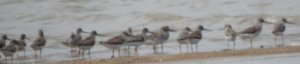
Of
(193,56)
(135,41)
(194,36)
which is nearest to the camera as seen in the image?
(193,56)

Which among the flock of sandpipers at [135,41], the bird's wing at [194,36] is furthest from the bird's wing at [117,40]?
the bird's wing at [194,36]

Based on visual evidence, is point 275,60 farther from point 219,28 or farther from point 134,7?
point 134,7

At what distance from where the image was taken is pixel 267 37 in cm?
2309

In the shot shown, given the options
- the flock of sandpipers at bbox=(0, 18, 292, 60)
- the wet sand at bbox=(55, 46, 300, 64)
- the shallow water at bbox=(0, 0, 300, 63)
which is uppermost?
the shallow water at bbox=(0, 0, 300, 63)

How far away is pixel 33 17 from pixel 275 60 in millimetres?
18941

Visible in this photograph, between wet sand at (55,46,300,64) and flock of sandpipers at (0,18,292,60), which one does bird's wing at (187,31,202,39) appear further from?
wet sand at (55,46,300,64)

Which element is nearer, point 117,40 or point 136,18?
point 117,40

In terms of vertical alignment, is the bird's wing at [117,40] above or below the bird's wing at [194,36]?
below

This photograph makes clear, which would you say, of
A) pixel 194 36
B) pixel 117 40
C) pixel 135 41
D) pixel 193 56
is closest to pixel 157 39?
pixel 135 41

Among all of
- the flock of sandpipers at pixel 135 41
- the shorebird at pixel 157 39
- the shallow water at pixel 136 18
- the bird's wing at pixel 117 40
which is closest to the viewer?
the bird's wing at pixel 117 40

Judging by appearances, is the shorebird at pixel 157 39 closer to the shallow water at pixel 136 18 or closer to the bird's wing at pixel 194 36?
the shallow water at pixel 136 18

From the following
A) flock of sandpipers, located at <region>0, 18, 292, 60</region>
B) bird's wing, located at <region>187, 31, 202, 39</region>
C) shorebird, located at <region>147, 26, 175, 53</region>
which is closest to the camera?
flock of sandpipers, located at <region>0, 18, 292, 60</region>

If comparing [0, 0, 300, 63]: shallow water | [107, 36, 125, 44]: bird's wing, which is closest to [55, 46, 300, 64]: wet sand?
[107, 36, 125, 44]: bird's wing

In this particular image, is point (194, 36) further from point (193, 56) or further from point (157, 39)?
point (193, 56)
